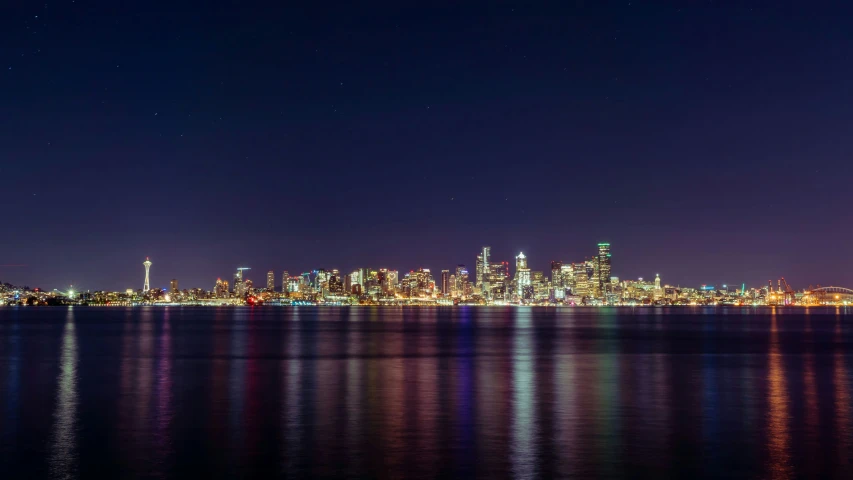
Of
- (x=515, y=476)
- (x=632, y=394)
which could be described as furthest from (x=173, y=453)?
(x=632, y=394)

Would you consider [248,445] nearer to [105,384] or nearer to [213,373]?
[105,384]

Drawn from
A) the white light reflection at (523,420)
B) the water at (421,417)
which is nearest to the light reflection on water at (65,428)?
the water at (421,417)

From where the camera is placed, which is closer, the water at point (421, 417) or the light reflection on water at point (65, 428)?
the light reflection on water at point (65, 428)

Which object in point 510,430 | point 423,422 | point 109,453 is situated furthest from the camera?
point 423,422

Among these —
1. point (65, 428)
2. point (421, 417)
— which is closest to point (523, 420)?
point (421, 417)

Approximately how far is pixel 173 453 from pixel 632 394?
1816cm

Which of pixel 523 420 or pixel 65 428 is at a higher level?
pixel 65 428

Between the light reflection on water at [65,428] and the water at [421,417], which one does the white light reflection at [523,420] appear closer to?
the water at [421,417]

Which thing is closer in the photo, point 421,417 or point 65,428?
point 65,428

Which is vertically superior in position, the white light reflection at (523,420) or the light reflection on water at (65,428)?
the light reflection on water at (65,428)

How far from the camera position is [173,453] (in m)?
18.4

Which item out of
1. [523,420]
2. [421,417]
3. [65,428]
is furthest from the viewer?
[421,417]

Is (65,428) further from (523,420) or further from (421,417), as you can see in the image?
(523,420)

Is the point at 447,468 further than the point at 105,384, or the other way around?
the point at 105,384
